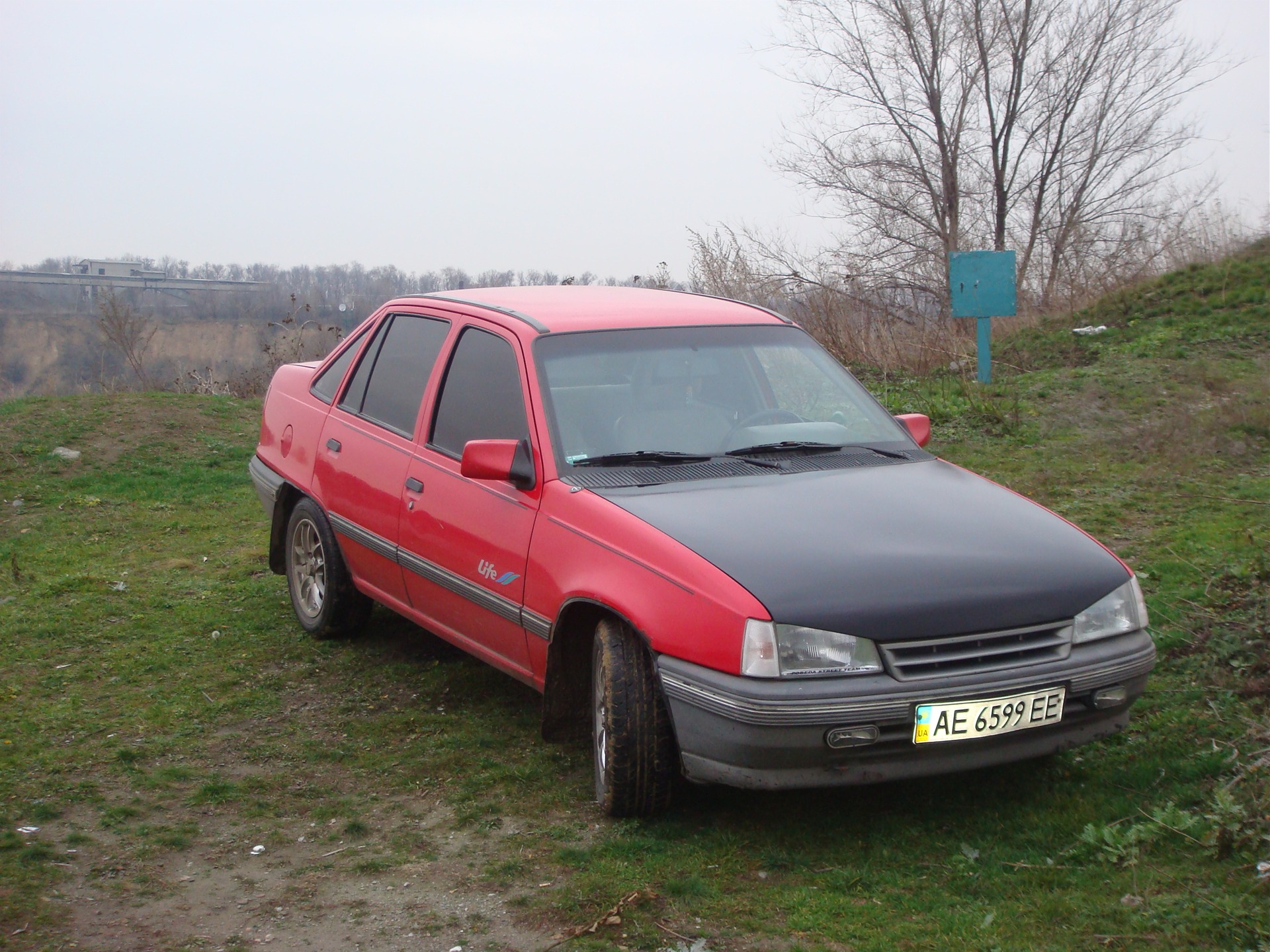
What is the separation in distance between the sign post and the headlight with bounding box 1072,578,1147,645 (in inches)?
347

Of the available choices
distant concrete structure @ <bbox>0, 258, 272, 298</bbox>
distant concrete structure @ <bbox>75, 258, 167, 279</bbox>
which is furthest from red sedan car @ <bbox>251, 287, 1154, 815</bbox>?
distant concrete structure @ <bbox>75, 258, 167, 279</bbox>

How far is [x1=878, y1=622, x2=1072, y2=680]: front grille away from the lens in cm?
321

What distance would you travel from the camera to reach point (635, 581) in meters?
3.50

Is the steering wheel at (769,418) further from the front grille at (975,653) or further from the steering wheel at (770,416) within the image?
the front grille at (975,653)

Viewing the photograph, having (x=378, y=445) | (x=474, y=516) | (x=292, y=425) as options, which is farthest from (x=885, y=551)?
(x=292, y=425)

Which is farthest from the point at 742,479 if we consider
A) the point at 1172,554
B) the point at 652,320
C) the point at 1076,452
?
the point at 1076,452

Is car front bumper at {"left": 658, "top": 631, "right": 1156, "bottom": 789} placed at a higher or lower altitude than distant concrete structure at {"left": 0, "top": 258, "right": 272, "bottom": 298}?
lower

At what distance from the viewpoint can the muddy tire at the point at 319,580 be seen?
5660mm

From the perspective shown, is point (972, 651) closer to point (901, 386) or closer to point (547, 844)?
point (547, 844)

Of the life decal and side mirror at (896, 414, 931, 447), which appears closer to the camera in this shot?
the life decal

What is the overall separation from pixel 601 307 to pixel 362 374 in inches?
56.4

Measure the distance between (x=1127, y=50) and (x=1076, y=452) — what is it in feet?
58.3

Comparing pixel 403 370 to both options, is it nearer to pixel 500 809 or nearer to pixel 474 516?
pixel 474 516

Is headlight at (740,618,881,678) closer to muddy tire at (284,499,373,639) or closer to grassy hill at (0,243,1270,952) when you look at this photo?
grassy hill at (0,243,1270,952)
